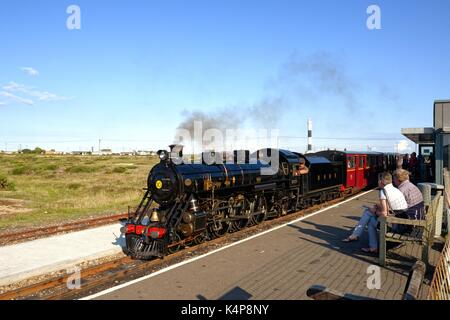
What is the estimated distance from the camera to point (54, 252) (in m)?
8.88

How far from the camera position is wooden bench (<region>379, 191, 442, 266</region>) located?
681cm

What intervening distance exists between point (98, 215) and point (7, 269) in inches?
327

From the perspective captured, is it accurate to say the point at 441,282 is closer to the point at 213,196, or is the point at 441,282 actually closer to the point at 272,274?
the point at 272,274

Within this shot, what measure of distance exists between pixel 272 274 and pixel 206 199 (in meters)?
3.50

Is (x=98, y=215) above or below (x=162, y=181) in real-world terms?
below

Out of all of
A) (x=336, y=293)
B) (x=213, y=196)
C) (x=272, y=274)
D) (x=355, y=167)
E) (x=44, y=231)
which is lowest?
(x=44, y=231)

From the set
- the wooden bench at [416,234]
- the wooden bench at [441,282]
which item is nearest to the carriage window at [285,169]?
the wooden bench at [416,234]

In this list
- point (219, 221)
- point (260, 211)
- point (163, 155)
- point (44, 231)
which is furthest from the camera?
point (260, 211)

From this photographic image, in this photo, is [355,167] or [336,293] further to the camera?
[355,167]

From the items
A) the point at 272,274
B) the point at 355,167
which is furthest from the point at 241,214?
the point at 355,167

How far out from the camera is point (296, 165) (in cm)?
1473

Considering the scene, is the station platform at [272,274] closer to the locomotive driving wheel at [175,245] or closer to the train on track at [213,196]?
the locomotive driving wheel at [175,245]
